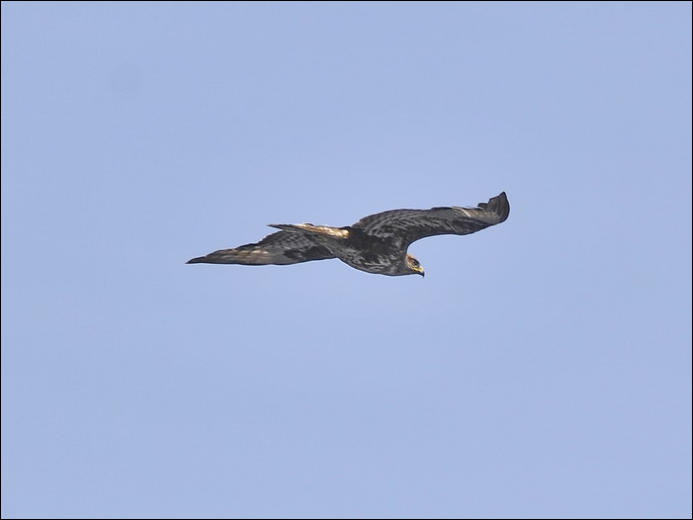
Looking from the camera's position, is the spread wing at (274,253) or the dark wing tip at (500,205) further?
the spread wing at (274,253)

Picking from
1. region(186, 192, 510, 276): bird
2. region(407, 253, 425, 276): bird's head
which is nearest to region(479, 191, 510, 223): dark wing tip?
region(186, 192, 510, 276): bird

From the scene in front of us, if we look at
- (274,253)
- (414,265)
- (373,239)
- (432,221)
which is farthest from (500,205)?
(274,253)

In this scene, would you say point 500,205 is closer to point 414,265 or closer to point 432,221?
point 432,221

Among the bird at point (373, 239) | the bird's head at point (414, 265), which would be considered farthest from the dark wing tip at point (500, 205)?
the bird's head at point (414, 265)

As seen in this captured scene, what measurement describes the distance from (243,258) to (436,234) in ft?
13.8

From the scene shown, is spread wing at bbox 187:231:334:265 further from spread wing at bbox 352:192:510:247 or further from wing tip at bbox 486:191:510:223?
wing tip at bbox 486:191:510:223

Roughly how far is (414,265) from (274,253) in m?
2.66

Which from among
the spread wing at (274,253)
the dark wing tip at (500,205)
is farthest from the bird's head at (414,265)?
the dark wing tip at (500,205)

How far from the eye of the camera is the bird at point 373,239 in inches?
916

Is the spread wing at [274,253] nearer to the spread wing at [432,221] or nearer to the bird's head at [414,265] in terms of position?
the bird's head at [414,265]

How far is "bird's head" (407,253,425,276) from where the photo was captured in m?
26.6

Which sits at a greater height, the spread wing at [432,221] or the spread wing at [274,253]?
the spread wing at [274,253]

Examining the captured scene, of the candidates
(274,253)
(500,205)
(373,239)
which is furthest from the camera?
(274,253)

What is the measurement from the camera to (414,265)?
26.8 meters
